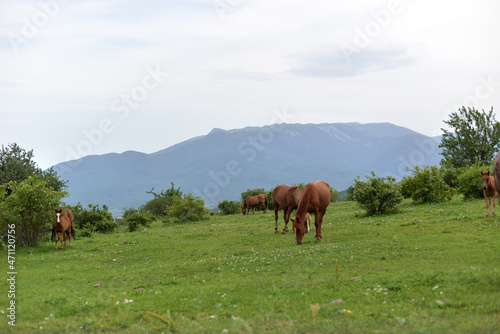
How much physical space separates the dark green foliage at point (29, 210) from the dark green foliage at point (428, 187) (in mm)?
24672

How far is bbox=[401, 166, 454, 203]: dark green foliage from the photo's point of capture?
103 ft

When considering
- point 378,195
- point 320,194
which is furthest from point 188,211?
point 320,194

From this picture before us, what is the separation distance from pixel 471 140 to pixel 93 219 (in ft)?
164

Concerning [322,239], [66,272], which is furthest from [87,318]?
[322,239]

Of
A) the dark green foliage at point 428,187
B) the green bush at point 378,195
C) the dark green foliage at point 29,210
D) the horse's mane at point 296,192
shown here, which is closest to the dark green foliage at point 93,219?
the dark green foliage at point 29,210

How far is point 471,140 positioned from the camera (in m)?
57.9

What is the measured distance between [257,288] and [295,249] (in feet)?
21.3

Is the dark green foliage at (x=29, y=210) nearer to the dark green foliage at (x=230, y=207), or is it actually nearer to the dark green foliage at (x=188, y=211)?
the dark green foliage at (x=188, y=211)

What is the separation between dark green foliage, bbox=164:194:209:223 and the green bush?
19809mm

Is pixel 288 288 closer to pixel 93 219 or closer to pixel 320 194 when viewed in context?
pixel 320 194

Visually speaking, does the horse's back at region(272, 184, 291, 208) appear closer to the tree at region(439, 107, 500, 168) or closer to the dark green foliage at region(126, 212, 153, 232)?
the dark green foliage at region(126, 212, 153, 232)

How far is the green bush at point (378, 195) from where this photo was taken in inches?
1085

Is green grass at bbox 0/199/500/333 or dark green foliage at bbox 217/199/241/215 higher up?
dark green foliage at bbox 217/199/241/215

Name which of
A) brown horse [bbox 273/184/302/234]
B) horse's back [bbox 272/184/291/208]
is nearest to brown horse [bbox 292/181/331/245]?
brown horse [bbox 273/184/302/234]
